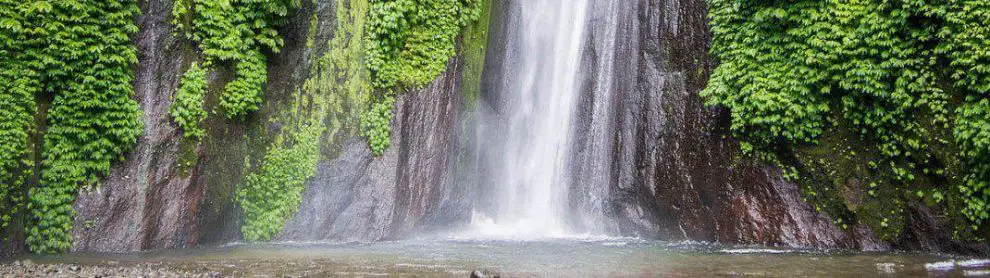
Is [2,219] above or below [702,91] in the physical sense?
below

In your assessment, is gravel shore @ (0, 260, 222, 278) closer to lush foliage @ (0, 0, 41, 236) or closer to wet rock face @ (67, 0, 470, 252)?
lush foliage @ (0, 0, 41, 236)

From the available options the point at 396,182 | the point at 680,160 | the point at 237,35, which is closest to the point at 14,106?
the point at 237,35

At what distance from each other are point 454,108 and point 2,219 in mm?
7460

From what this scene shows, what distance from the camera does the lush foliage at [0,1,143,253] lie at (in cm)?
942

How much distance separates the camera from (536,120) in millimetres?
15141

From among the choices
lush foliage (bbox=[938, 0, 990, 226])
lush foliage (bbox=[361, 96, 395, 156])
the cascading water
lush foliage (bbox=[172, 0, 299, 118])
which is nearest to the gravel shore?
lush foliage (bbox=[172, 0, 299, 118])

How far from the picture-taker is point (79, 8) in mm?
9750

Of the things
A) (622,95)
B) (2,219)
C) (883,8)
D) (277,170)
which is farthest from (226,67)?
(883,8)

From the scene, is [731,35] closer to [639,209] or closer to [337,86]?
[639,209]

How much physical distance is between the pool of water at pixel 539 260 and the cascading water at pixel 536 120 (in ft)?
11.1

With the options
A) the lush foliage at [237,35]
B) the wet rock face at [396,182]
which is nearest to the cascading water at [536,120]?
the wet rock face at [396,182]

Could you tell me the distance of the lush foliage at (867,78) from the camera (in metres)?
9.28

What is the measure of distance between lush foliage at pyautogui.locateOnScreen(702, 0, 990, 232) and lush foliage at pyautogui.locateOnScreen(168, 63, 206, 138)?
8295 millimetres

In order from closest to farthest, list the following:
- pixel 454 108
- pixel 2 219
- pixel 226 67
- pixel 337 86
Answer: pixel 2 219, pixel 226 67, pixel 337 86, pixel 454 108
